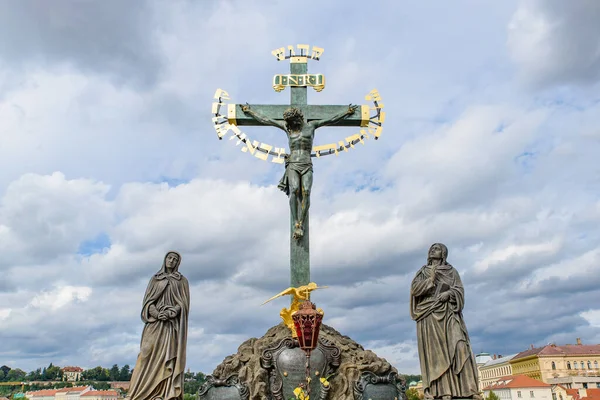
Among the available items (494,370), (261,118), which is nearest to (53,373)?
(494,370)

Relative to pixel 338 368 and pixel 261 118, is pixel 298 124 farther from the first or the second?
pixel 338 368

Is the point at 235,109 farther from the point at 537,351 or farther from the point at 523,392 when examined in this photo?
the point at 537,351

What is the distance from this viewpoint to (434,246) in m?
8.56

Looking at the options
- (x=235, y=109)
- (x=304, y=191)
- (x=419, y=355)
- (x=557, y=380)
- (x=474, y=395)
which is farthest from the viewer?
(x=557, y=380)

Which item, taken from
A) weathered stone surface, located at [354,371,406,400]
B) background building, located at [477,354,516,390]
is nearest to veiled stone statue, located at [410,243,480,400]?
weathered stone surface, located at [354,371,406,400]

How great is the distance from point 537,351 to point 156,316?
59223mm

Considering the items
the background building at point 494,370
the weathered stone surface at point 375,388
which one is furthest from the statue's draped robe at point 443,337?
the background building at point 494,370

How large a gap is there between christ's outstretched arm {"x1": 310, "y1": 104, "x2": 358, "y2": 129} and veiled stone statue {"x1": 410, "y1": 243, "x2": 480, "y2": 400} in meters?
4.00

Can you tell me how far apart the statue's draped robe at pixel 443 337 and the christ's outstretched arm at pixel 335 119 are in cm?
416

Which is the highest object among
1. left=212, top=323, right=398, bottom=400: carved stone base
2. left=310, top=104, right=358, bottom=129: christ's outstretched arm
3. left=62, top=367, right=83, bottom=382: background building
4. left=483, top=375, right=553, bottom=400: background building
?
left=62, top=367, right=83, bottom=382: background building

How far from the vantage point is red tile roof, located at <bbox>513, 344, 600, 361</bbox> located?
57.6 m

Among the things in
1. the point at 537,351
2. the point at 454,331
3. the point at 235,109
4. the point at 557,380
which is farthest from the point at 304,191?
the point at 537,351

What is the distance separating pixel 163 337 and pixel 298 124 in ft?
15.8

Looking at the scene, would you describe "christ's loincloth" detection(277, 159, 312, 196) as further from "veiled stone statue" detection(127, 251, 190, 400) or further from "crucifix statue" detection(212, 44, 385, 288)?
"veiled stone statue" detection(127, 251, 190, 400)
